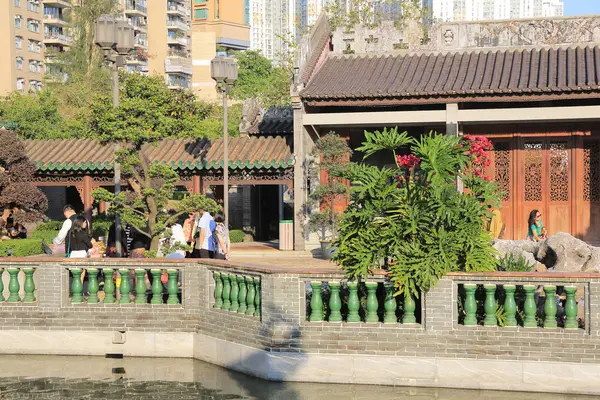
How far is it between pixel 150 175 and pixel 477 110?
38.1 ft

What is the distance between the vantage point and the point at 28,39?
256 feet

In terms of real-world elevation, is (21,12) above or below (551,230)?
above

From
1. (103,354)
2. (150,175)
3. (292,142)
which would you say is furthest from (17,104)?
(103,354)

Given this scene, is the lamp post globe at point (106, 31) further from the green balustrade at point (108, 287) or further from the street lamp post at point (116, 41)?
the green balustrade at point (108, 287)

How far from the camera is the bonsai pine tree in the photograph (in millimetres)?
25859

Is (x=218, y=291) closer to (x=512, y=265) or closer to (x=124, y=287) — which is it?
(x=124, y=287)

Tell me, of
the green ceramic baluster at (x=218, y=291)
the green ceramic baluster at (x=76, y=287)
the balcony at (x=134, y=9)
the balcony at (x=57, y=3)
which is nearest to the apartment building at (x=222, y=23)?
the balcony at (x=134, y=9)

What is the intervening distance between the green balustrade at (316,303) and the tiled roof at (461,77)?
1434 centimetres

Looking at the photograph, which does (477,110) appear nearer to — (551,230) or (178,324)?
(551,230)

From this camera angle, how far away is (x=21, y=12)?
3039 inches

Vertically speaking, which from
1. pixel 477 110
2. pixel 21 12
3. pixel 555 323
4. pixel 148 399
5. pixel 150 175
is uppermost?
pixel 21 12

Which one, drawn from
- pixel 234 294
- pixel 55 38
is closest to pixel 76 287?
pixel 234 294

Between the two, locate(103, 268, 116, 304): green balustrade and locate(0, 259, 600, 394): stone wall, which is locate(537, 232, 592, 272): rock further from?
locate(103, 268, 116, 304): green balustrade

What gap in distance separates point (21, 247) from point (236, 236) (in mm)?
7670
